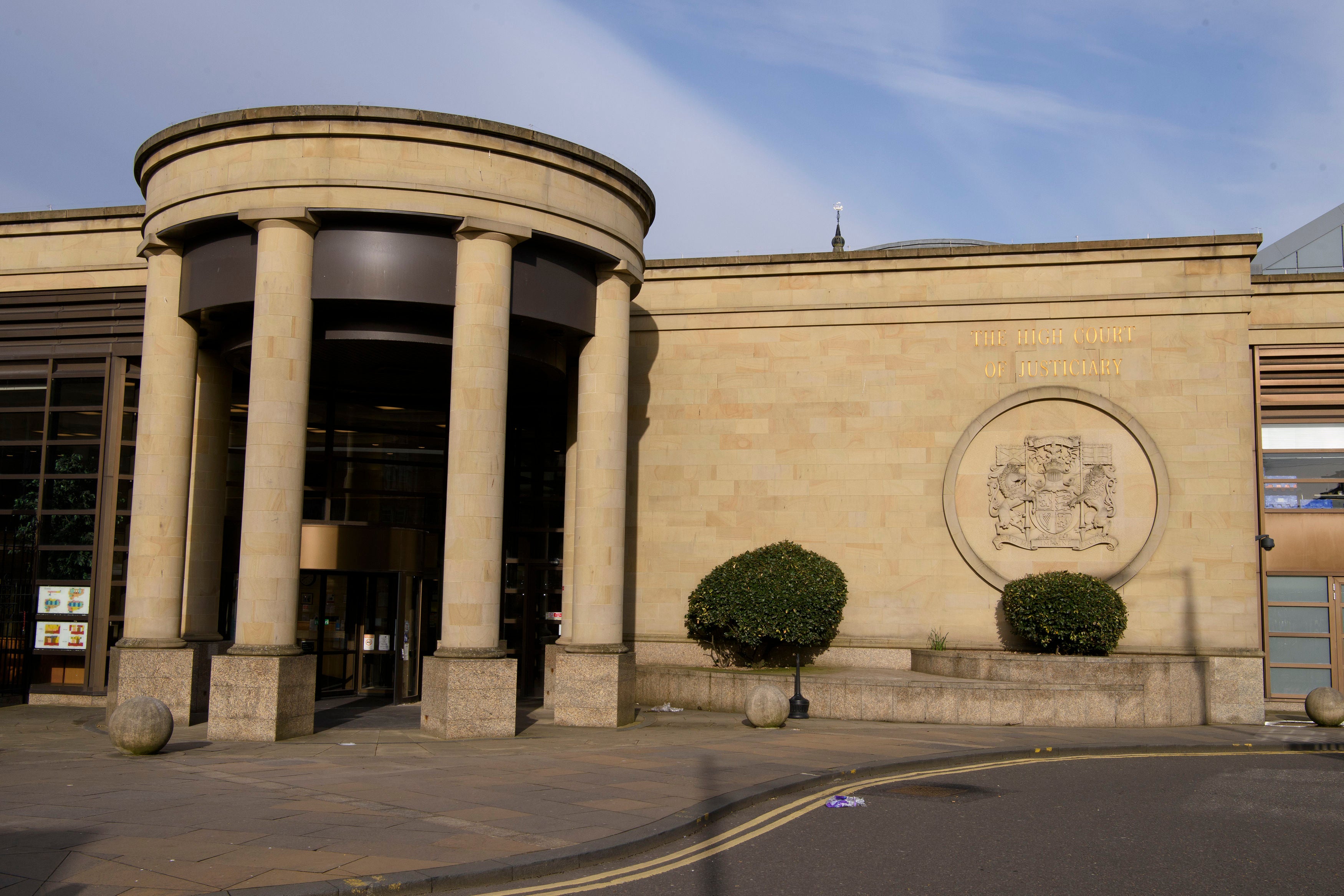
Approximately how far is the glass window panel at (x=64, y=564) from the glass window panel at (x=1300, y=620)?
24.7m

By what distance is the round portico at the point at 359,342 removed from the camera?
52.4 ft

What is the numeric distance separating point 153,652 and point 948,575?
48.0 feet

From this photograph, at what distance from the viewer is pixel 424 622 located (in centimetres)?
2205

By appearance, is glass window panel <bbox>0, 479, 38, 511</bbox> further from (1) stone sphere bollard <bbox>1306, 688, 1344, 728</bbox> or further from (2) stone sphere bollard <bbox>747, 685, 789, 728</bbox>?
(1) stone sphere bollard <bbox>1306, 688, 1344, 728</bbox>

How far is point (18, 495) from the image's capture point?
2209 centimetres

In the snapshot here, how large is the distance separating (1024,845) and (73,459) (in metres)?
19.8

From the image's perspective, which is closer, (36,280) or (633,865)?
(633,865)

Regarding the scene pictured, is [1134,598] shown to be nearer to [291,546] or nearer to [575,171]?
[575,171]

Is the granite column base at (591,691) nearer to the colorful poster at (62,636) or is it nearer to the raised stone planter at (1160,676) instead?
the raised stone planter at (1160,676)

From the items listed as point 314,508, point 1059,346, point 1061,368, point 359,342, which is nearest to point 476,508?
point 359,342

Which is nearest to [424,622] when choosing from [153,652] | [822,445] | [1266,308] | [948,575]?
[153,652]

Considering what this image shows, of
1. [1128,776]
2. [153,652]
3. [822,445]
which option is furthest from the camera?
[822,445]

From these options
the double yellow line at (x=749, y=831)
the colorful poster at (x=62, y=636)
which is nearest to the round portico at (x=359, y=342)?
the colorful poster at (x=62, y=636)

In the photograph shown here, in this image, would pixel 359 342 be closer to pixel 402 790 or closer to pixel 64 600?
pixel 402 790
